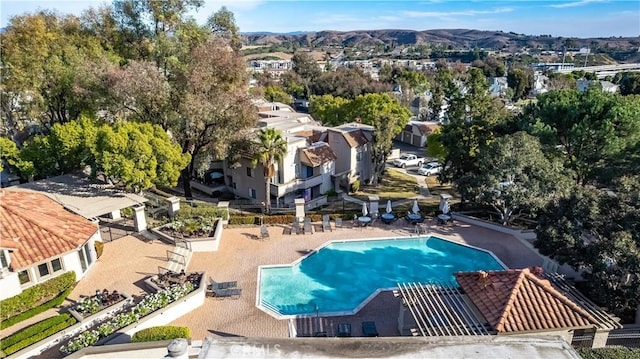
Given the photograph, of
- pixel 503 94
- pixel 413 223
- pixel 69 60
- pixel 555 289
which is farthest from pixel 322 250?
pixel 503 94

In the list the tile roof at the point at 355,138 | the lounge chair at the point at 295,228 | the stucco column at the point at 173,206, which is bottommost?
the lounge chair at the point at 295,228

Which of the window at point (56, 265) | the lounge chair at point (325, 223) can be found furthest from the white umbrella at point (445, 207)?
the window at point (56, 265)

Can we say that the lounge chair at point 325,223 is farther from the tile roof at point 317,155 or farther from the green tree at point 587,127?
the green tree at point 587,127

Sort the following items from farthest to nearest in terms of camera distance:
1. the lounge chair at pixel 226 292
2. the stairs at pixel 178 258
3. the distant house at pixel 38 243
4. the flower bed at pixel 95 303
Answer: the stairs at pixel 178 258 → the lounge chair at pixel 226 292 → the distant house at pixel 38 243 → the flower bed at pixel 95 303

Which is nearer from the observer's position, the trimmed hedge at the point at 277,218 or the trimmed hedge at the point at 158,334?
the trimmed hedge at the point at 158,334

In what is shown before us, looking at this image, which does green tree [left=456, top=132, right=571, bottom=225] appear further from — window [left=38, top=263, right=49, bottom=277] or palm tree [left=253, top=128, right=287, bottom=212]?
window [left=38, top=263, right=49, bottom=277]

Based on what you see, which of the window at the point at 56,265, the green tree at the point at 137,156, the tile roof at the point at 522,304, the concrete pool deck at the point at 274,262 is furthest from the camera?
the green tree at the point at 137,156

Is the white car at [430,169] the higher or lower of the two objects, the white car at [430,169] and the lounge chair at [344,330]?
the lower

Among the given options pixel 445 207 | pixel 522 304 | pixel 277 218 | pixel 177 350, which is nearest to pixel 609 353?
pixel 522 304
